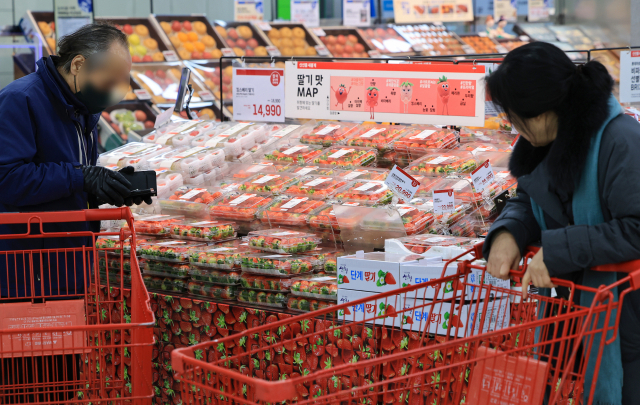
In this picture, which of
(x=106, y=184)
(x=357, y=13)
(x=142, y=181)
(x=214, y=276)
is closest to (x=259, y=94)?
(x=214, y=276)

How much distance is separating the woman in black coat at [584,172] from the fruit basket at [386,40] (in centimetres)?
756

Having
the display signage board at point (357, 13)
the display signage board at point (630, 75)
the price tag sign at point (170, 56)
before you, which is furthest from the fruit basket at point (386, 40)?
the display signage board at point (630, 75)

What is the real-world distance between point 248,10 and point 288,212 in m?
7.17

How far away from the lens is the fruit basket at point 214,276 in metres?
2.99

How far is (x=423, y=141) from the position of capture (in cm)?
394

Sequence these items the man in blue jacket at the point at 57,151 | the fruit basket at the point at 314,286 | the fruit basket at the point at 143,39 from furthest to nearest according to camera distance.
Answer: the fruit basket at the point at 143,39, the fruit basket at the point at 314,286, the man in blue jacket at the point at 57,151

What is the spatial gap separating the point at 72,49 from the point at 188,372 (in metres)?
1.51

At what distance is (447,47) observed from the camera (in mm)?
9211

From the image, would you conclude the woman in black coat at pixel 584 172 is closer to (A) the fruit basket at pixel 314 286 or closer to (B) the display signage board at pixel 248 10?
(A) the fruit basket at pixel 314 286

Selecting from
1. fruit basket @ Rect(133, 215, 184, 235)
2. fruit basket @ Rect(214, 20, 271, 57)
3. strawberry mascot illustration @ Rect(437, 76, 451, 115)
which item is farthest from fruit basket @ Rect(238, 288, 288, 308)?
fruit basket @ Rect(214, 20, 271, 57)

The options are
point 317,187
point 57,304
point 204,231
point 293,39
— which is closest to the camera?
point 57,304

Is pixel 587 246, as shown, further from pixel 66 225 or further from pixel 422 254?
pixel 66 225

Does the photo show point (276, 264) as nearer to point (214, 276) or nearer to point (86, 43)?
point (214, 276)

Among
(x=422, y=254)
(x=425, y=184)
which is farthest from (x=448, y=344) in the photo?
(x=425, y=184)
